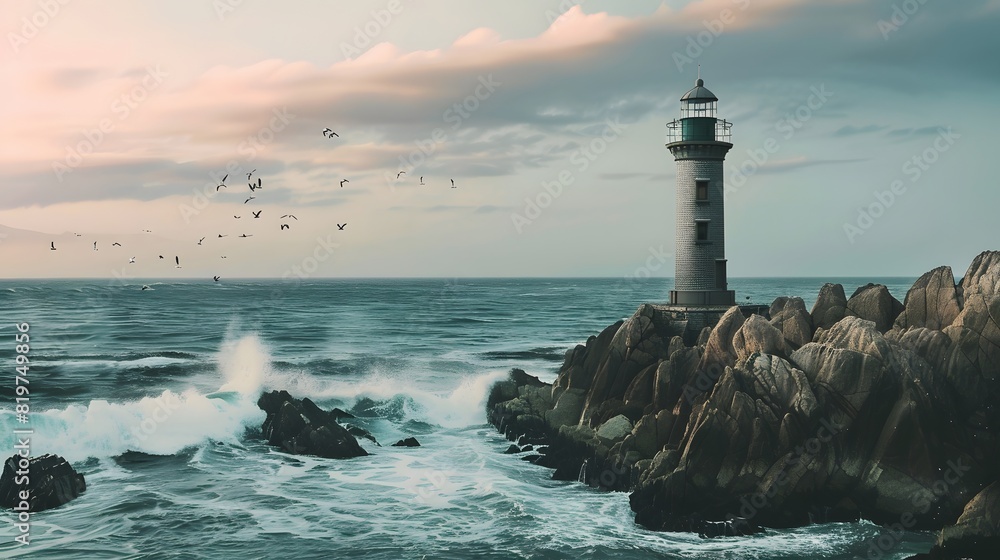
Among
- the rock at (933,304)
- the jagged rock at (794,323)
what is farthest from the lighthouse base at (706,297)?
the rock at (933,304)

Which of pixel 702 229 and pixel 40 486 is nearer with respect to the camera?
pixel 40 486

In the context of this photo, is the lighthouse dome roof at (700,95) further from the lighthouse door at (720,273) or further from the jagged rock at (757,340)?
the jagged rock at (757,340)

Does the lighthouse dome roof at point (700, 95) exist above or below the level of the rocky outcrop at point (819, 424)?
above

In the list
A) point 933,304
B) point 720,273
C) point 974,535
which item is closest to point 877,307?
point 933,304

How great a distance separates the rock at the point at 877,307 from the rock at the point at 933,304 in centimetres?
83

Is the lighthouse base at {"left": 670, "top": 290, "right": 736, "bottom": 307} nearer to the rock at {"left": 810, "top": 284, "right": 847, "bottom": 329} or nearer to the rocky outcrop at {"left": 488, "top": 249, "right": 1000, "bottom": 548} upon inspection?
the rock at {"left": 810, "top": 284, "right": 847, "bottom": 329}

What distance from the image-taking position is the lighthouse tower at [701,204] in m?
39.1

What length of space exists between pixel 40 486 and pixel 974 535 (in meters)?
27.3

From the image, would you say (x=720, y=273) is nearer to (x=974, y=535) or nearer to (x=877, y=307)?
(x=877, y=307)

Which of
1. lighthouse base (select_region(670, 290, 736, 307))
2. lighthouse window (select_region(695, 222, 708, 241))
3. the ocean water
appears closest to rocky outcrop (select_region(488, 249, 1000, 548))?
the ocean water

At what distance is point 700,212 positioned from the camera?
39.3 meters

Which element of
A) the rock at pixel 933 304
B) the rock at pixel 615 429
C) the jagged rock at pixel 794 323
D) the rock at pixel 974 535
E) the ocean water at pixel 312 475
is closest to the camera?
the rock at pixel 974 535

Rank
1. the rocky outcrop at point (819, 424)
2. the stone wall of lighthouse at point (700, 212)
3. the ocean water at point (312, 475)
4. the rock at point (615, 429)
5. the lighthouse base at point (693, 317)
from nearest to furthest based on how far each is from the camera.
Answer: the ocean water at point (312, 475), the rocky outcrop at point (819, 424), the rock at point (615, 429), the lighthouse base at point (693, 317), the stone wall of lighthouse at point (700, 212)

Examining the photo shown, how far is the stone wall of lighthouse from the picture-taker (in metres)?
39.3
